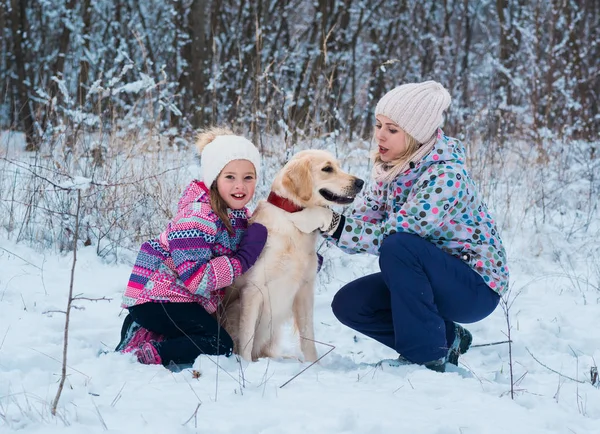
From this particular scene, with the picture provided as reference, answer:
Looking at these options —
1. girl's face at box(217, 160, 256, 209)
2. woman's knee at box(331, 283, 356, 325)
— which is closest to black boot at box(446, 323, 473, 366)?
woman's knee at box(331, 283, 356, 325)

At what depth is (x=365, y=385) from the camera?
2271mm

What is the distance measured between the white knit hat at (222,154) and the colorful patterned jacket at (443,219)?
525 mm

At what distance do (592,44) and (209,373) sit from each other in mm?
8333

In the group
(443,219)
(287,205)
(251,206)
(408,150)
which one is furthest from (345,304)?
(251,206)

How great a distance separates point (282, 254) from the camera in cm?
281

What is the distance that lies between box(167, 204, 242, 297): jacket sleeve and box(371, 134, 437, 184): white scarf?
75cm

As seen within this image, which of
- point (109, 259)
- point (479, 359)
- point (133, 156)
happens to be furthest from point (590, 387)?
point (133, 156)

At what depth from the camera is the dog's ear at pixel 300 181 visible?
9.29 ft

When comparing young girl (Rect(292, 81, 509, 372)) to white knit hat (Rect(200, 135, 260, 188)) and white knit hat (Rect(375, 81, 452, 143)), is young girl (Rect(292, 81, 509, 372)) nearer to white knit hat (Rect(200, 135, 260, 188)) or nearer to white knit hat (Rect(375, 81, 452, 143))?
white knit hat (Rect(375, 81, 452, 143))

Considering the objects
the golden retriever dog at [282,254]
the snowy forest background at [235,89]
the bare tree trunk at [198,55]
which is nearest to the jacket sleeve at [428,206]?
the golden retriever dog at [282,254]

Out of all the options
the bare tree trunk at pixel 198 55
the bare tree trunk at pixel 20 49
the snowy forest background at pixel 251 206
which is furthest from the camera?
the bare tree trunk at pixel 20 49

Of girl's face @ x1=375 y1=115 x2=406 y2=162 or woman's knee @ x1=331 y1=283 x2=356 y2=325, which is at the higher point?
girl's face @ x1=375 y1=115 x2=406 y2=162

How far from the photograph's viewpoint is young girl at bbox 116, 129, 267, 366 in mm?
2646

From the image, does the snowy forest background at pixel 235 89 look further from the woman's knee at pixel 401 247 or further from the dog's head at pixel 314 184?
the woman's knee at pixel 401 247
